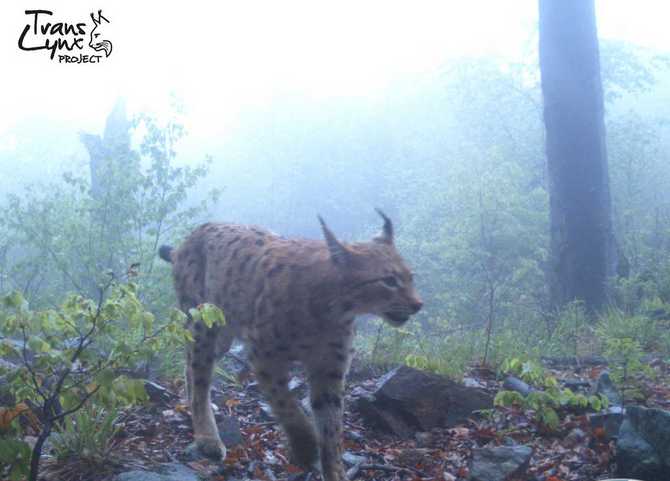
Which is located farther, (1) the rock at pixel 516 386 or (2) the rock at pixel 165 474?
(1) the rock at pixel 516 386

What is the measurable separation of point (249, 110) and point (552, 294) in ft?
93.3

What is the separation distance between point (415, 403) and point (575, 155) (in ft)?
27.2

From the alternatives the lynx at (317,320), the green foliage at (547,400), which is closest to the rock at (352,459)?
the lynx at (317,320)

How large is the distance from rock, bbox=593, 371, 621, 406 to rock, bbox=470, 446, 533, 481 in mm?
1231

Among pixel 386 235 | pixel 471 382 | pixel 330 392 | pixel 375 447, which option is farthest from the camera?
pixel 471 382

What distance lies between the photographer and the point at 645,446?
162 inches

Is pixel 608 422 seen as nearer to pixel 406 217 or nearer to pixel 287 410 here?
pixel 287 410

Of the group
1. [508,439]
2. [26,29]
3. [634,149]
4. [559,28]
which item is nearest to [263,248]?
[508,439]

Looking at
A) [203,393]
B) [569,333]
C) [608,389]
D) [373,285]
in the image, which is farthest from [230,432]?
[569,333]

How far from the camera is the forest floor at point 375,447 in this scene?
459 centimetres

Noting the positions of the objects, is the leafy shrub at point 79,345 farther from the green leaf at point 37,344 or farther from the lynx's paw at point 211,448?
the lynx's paw at point 211,448

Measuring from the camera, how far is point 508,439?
16.9 feet

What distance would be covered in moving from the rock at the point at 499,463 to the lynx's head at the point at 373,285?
0.98 m

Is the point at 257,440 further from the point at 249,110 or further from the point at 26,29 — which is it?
the point at 249,110
